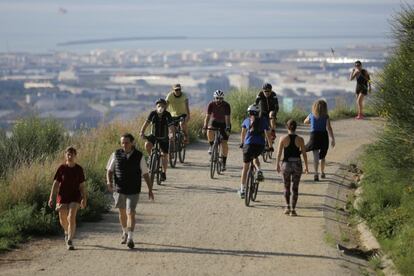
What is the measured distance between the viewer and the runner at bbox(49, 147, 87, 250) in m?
12.3

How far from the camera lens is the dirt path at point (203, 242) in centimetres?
1152

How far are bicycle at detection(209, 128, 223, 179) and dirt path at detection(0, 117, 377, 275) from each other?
2.47 feet

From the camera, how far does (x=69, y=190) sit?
12.3 meters

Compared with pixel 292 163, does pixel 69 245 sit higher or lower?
lower

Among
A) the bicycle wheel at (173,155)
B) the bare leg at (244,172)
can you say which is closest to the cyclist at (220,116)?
the bicycle wheel at (173,155)

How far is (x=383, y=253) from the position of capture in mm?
12789

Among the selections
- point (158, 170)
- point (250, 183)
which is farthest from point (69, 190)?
point (158, 170)

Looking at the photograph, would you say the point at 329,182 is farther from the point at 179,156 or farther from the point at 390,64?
the point at 179,156

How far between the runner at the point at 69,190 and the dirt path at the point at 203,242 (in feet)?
1.24

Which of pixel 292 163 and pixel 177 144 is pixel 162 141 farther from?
pixel 292 163

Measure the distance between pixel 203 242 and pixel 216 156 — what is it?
6.24 metres

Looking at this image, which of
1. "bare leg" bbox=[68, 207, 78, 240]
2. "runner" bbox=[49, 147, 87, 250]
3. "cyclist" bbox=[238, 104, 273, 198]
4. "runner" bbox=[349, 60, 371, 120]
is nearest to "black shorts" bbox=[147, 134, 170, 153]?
"cyclist" bbox=[238, 104, 273, 198]

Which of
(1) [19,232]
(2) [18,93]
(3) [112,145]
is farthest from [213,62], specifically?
(1) [19,232]

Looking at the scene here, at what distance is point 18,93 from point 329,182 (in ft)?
99.8
